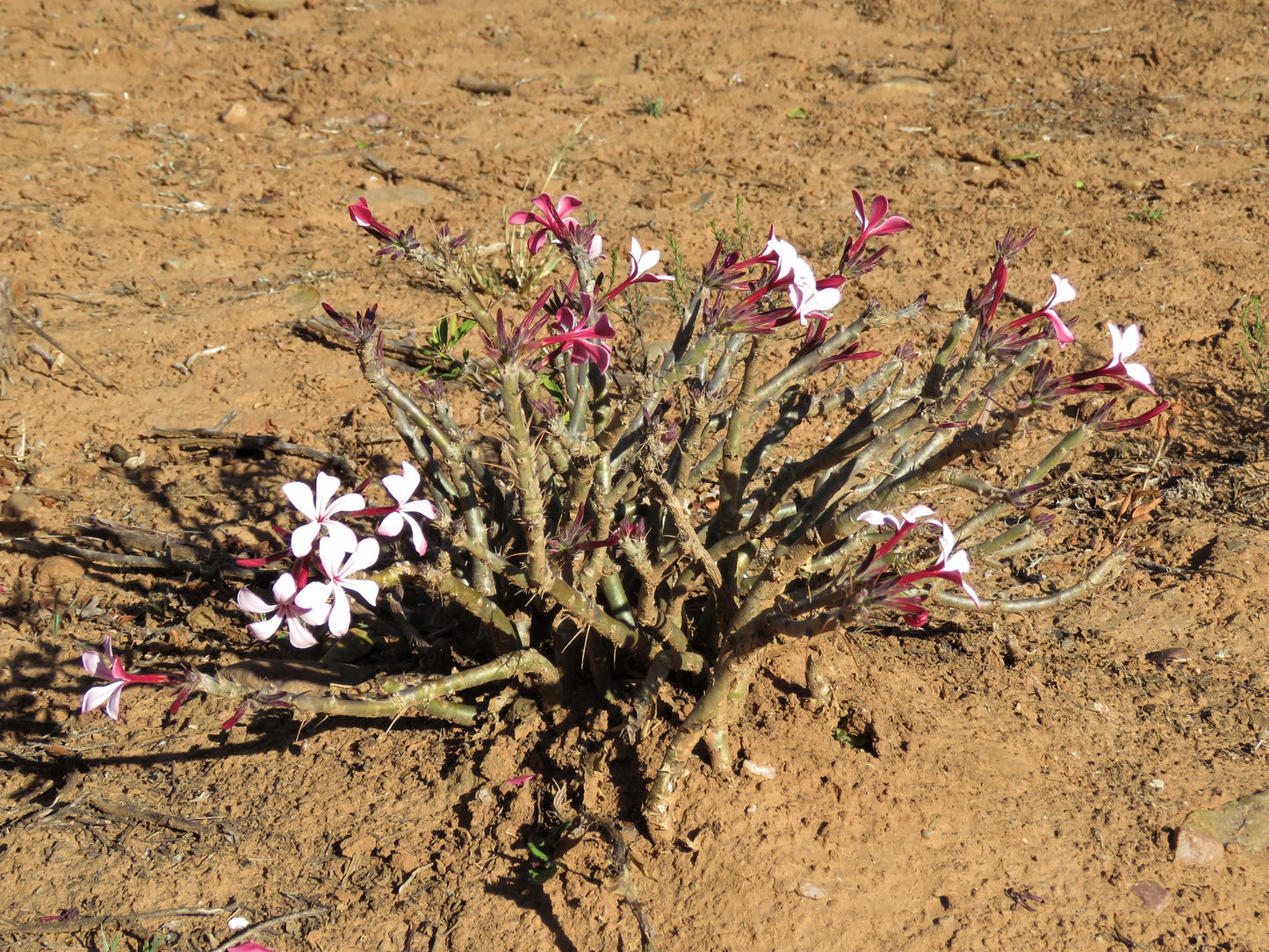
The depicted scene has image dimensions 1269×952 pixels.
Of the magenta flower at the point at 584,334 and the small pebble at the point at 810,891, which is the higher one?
the magenta flower at the point at 584,334

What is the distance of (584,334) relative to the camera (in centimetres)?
179

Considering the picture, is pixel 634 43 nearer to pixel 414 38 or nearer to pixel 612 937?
pixel 414 38

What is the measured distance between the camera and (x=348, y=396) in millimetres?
4188

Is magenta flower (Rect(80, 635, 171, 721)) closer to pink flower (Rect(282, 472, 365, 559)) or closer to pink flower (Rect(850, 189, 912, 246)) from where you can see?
pink flower (Rect(282, 472, 365, 559))

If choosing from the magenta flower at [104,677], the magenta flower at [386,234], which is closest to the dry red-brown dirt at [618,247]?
the magenta flower at [104,677]

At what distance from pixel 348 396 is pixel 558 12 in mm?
5217

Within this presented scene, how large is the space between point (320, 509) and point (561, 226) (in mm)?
732

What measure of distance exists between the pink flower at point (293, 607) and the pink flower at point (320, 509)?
65 millimetres

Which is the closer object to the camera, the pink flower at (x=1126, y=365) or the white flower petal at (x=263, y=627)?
the pink flower at (x=1126, y=365)

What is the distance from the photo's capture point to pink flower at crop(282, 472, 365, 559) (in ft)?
5.77

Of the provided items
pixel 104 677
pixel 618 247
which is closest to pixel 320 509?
pixel 104 677

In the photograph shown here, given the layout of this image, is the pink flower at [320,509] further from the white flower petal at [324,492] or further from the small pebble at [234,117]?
the small pebble at [234,117]

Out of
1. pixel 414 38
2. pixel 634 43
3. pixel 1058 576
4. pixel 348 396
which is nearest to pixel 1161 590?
pixel 1058 576

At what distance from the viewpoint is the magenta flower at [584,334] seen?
1782mm
